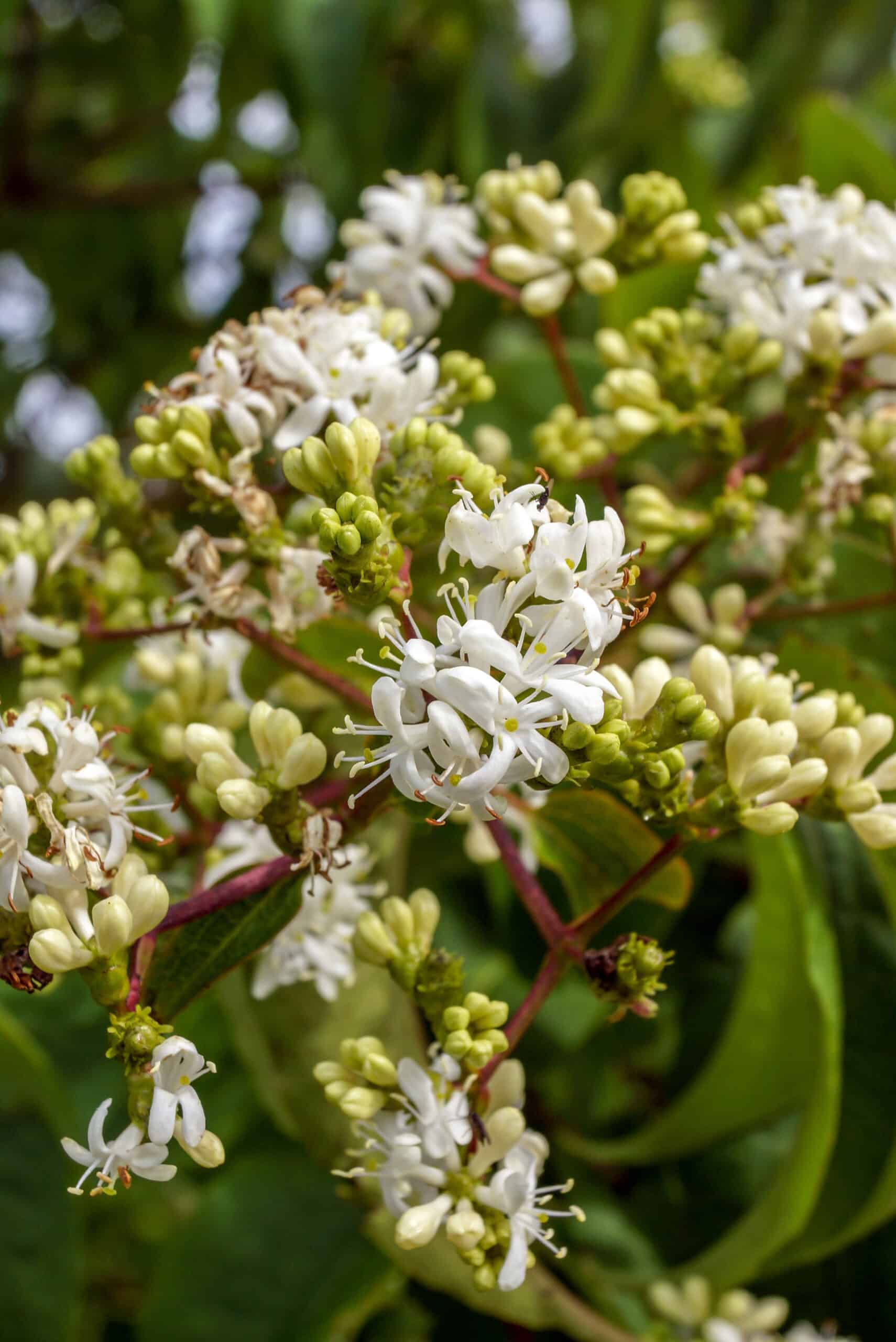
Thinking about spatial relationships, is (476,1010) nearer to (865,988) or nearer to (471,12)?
(865,988)

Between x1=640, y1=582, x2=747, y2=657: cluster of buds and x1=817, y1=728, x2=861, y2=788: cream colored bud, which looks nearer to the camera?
x1=817, y1=728, x2=861, y2=788: cream colored bud

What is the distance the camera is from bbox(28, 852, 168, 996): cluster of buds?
808 mm

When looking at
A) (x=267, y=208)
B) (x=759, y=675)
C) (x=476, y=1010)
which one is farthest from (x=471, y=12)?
(x=476, y=1010)

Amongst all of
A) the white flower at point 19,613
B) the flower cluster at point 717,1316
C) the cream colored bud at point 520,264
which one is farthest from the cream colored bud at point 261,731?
the flower cluster at point 717,1316

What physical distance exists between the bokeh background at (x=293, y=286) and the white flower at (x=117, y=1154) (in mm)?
438

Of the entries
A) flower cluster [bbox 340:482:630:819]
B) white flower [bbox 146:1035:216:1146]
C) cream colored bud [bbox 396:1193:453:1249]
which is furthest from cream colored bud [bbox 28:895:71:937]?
cream colored bud [bbox 396:1193:453:1249]

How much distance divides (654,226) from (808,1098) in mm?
950

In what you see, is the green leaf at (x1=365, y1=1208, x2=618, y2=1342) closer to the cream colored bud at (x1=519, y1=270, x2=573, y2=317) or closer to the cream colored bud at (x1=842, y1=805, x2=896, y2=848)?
the cream colored bud at (x1=842, y1=805, x2=896, y2=848)

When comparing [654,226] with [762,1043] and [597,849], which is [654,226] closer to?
[597,849]

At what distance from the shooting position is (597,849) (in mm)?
1087

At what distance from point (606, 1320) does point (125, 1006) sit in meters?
0.77

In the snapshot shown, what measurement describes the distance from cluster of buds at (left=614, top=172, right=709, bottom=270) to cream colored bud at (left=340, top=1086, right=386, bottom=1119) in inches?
36.7

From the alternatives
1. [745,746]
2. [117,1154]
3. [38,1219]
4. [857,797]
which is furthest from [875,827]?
[38,1219]

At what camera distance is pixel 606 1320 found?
4.37ft
